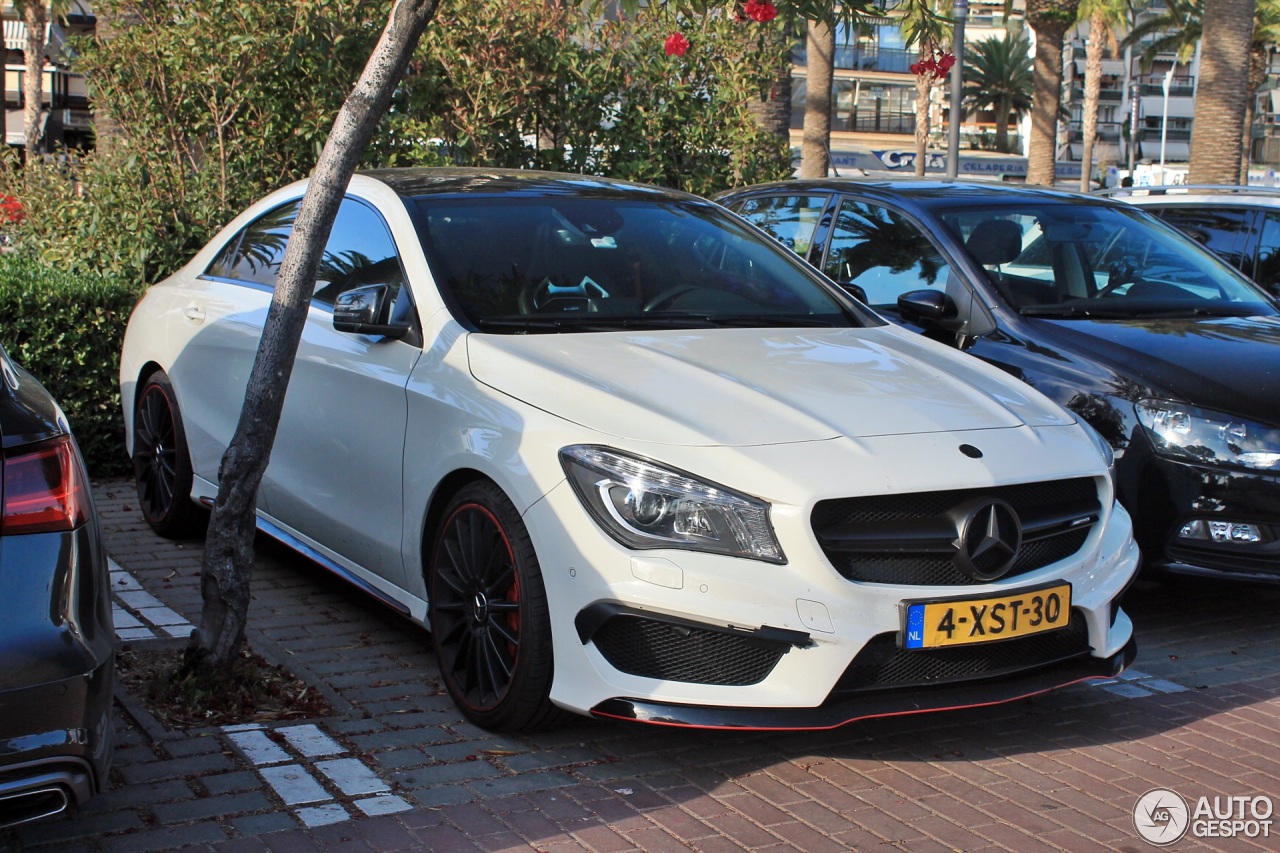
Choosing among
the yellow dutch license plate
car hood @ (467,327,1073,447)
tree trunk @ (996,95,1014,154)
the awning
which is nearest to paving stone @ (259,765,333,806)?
car hood @ (467,327,1073,447)

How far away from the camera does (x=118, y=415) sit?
780 centimetres

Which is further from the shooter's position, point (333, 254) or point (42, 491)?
point (333, 254)

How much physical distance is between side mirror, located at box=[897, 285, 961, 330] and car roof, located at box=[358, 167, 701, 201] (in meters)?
1.03

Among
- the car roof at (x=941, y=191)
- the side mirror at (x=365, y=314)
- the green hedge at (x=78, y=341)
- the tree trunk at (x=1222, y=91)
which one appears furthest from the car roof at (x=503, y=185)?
the tree trunk at (x=1222, y=91)

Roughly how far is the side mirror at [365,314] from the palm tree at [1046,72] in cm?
2535

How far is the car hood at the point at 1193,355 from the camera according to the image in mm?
5281

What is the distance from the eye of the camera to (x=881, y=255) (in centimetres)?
668

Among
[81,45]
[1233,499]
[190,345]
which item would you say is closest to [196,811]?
[190,345]

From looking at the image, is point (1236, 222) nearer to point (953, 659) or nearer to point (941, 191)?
point (941, 191)

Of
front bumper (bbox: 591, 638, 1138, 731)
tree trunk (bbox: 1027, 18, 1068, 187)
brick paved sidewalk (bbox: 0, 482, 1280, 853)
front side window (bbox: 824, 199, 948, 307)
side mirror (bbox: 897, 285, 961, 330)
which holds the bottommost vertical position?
brick paved sidewalk (bbox: 0, 482, 1280, 853)

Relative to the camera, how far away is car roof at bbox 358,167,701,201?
17.1ft

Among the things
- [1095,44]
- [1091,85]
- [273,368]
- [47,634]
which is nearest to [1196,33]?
[1091,85]

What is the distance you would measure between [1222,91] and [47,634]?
1989cm

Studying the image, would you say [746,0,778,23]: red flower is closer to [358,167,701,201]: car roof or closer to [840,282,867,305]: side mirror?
[358,167,701,201]: car roof
